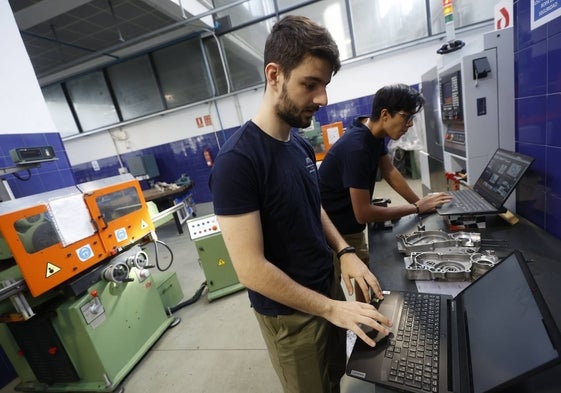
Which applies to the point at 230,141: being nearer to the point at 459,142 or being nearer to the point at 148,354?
the point at 459,142

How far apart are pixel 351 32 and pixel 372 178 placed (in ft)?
12.0

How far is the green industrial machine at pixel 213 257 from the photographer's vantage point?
2383mm

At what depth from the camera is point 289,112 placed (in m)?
0.77

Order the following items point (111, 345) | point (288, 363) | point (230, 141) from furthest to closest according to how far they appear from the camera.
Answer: point (111, 345) < point (288, 363) < point (230, 141)

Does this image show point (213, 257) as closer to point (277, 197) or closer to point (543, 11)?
point (277, 197)

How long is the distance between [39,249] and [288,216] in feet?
4.23

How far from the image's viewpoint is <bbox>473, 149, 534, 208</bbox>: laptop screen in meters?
1.00

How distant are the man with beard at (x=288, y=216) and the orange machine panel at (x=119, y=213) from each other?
119cm

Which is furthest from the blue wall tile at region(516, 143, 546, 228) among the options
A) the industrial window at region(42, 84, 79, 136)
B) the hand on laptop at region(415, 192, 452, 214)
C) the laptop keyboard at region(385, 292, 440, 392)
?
the industrial window at region(42, 84, 79, 136)

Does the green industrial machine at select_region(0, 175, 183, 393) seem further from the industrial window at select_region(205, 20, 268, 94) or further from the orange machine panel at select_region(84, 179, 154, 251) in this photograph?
the industrial window at select_region(205, 20, 268, 94)

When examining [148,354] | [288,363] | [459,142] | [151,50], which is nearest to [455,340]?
[288,363]

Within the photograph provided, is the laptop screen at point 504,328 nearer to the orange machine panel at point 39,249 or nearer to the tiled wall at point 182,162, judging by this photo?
the orange machine panel at point 39,249

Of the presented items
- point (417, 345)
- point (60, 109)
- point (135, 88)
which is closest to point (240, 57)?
point (135, 88)

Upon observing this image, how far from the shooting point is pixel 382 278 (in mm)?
909
